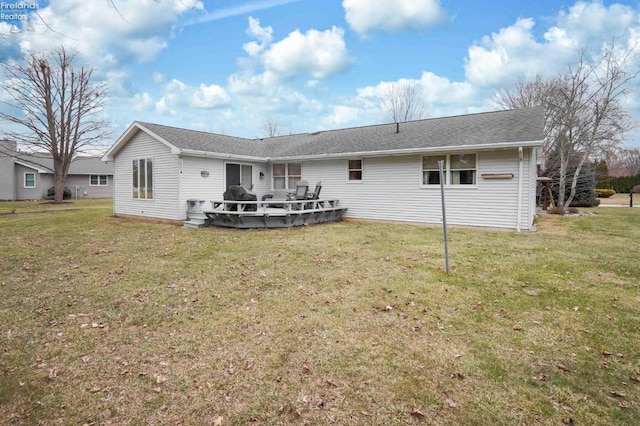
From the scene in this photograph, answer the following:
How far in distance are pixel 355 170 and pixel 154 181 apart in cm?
779

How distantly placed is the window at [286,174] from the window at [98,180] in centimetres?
2302

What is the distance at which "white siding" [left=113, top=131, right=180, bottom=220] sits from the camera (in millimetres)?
12500

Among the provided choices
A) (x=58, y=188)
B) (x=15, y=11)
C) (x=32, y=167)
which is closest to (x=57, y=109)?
(x=32, y=167)

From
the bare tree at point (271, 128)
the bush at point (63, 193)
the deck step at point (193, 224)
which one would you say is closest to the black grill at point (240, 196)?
the deck step at point (193, 224)

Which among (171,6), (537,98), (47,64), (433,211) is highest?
(47,64)

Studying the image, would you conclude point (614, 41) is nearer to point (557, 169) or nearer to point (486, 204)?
point (557, 169)

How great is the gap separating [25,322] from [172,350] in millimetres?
2106

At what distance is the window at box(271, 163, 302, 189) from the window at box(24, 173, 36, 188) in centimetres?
2354

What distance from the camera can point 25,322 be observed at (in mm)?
4051

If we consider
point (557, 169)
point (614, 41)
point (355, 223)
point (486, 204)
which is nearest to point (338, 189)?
point (355, 223)

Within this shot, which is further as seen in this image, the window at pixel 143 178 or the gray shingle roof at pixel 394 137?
the window at pixel 143 178

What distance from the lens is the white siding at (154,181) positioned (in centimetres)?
1250

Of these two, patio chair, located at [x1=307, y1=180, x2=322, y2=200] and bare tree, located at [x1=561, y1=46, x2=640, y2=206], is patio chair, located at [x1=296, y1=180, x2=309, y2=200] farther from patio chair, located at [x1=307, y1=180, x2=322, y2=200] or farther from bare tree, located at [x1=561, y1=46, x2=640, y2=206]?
bare tree, located at [x1=561, y1=46, x2=640, y2=206]

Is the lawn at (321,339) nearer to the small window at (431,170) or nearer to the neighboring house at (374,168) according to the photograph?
the neighboring house at (374,168)
